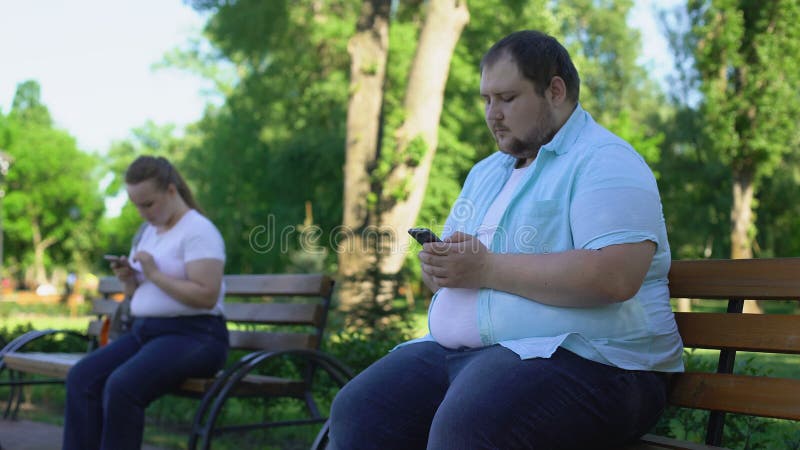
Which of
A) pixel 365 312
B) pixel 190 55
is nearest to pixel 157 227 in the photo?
pixel 365 312

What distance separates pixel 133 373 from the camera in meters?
4.19

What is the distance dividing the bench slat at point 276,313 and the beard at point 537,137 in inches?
86.7

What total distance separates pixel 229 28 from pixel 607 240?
1440 centimetres

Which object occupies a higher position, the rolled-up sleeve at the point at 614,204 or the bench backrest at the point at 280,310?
the rolled-up sleeve at the point at 614,204

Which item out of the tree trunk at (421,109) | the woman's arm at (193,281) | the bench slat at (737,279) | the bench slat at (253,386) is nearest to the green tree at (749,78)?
the tree trunk at (421,109)

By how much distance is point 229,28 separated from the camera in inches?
629

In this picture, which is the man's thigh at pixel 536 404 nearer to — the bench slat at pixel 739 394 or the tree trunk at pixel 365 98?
the bench slat at pixel 739 394

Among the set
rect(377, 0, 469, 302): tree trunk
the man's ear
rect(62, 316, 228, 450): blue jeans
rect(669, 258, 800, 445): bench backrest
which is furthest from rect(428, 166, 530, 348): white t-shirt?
rect(377, 0, 469, 302): tree trunk

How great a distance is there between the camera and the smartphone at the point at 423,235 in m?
2.61

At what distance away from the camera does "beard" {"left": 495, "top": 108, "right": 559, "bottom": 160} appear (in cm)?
273

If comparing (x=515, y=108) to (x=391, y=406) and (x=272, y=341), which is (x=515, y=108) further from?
(x=272, y=341)

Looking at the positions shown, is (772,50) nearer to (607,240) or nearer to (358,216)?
(358,216)

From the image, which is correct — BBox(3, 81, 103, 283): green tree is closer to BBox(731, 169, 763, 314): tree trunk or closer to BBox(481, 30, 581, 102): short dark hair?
BBox(731, 169, 763, 314): tree trunk

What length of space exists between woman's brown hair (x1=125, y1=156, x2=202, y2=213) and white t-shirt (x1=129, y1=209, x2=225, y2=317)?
18 centimetres
